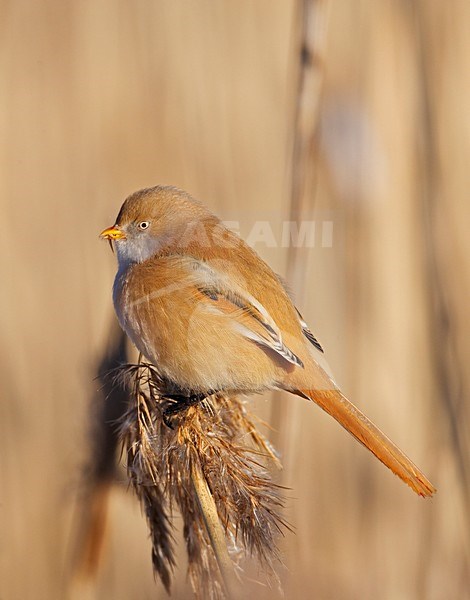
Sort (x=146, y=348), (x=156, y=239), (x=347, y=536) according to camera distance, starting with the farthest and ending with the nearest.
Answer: (x=347, y=536) → (x=156, y=239) → (x=146, y=348)

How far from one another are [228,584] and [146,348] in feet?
1.69

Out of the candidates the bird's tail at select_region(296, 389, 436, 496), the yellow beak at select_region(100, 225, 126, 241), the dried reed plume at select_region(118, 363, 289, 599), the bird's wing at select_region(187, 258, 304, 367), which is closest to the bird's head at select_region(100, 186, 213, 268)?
the yellow beak at select_region(100, 225, 126, 241)

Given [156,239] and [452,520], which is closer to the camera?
[156,239]

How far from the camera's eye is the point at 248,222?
200 centimetres

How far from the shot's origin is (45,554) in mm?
2139

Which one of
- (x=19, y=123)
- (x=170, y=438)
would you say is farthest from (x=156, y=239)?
(x=19, y=123)

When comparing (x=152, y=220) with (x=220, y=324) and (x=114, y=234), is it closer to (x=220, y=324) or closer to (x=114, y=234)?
(x=114, y=234)

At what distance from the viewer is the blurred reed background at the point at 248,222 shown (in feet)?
6.69

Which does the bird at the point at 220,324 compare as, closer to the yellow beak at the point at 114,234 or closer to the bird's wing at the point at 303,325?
the bird's wing at the point at 303,325

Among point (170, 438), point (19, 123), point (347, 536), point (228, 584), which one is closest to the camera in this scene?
point (228, 584)

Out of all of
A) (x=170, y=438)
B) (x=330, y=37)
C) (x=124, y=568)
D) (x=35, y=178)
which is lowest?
(x=124, y=568)

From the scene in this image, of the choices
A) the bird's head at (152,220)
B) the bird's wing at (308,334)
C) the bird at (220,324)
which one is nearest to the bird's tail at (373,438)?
the bird at (220,324)

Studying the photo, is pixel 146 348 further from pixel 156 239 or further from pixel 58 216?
pixel 58 216

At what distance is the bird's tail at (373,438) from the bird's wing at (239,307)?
9 cm
